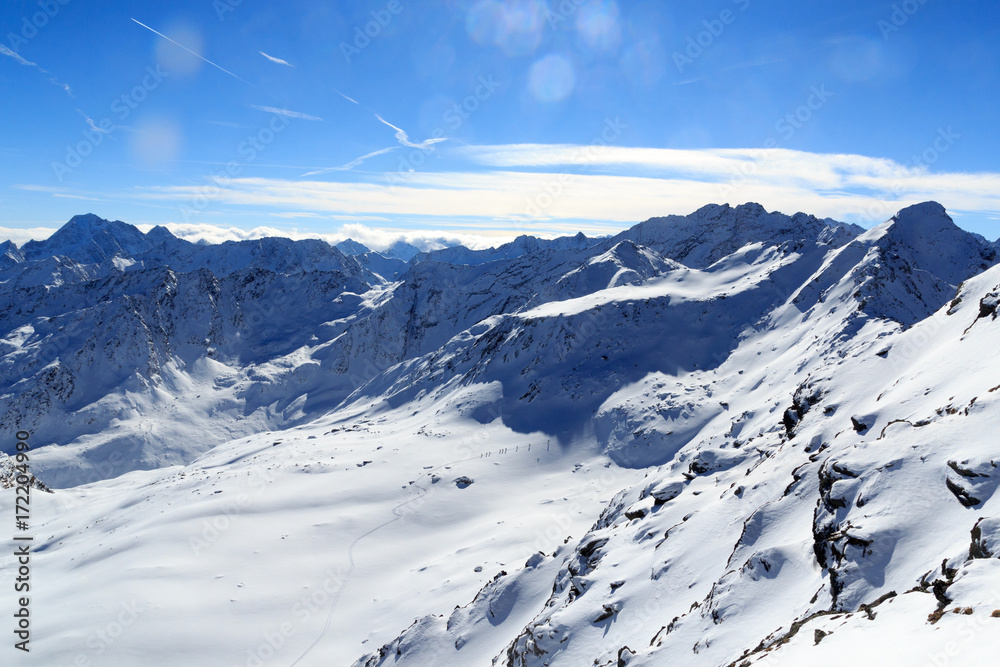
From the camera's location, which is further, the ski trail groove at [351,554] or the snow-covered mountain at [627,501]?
the ski trail groove at [351,554]

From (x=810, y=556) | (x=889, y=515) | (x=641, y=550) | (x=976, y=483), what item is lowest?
(x=641, y=550)

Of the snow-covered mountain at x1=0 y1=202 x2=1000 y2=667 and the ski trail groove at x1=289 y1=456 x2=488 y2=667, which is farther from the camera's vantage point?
the ski trail groove at x1=289 y1=456 x2=488 y2=667

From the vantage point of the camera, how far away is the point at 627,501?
32.9m

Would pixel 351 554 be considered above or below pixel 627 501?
below

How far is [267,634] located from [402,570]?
11254 millimetres

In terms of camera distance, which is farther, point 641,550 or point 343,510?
point 343,510

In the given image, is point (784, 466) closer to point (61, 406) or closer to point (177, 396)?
point (177, 396)

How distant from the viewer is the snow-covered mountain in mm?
14406

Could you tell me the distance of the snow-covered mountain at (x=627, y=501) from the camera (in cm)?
1441

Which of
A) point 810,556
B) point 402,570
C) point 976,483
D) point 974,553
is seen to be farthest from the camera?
point 402,570

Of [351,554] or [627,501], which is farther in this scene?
[351,554]

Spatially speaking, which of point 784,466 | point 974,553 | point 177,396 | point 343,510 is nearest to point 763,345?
point 784,466

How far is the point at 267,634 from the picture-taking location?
116ft

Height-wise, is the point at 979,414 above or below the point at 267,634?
above
